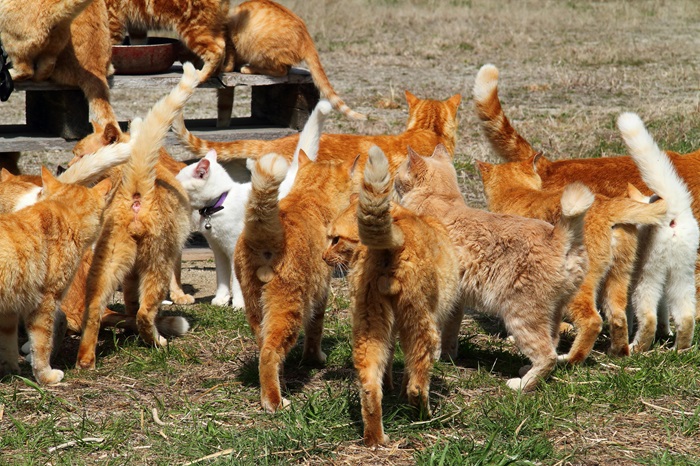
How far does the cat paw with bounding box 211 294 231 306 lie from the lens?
6.32 m

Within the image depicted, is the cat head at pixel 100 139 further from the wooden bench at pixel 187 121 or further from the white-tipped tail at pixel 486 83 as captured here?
the white-tipped tail at pixel 486 83

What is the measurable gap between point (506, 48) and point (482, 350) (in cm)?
1304

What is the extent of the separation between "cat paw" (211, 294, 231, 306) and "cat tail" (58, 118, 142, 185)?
1.45m

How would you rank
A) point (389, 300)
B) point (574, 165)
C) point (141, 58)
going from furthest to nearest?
1. point (141, 58)
2. point (574, 165)
3. point (389, 300)

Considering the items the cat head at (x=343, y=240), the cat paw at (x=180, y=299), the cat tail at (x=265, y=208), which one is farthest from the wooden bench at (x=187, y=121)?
the cat head at (x=343, y=240)

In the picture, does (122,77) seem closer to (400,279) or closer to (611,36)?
(400,279)

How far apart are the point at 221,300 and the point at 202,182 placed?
0.90 m

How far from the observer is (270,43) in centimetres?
755

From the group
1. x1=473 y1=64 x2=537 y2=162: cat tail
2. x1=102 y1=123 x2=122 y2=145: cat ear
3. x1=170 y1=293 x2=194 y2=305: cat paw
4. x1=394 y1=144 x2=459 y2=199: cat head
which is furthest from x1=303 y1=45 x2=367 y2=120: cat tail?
x1=394 y1=144 x2=459 y2=199: cat head

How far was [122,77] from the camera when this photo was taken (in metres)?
7.32

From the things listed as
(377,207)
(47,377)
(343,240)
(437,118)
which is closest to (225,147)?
(437,118)

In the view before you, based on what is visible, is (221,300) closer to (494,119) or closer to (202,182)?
(202,182)

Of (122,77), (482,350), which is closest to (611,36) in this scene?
(122,77)

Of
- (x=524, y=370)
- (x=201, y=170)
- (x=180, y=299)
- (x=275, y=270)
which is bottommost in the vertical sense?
(x=180, y=299)
